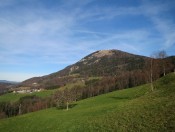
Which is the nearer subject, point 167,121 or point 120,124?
point 167,121

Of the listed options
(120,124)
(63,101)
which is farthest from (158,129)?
(63,101)

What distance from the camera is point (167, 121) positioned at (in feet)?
83.7

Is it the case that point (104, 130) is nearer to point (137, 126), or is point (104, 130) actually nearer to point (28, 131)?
point (137, 126)

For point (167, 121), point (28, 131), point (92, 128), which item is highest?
point (167, 121)

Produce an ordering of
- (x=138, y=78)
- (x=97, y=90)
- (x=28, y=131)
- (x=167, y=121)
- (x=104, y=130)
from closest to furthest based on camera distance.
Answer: (x=167, y=121) → (x=104, y=130) → (x=28, y=131) → (x=138, y=78) → (x=97, y=90)

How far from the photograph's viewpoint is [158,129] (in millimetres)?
23672

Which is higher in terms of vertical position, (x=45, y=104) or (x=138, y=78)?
(x=138, y=78)

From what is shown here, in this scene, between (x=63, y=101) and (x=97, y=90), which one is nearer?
(x=63, y=101)

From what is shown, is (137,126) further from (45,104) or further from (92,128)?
(45,104)

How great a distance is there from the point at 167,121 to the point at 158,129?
103 inches

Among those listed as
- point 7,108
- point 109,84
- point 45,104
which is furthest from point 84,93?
point 7,108

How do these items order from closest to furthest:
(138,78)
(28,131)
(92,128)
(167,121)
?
(167,121) < (92,128) < (28,131) < (138,78)

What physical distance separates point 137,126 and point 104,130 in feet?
15.7

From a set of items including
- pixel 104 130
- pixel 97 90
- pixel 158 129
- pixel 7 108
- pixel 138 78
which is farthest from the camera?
pixel 7 108
